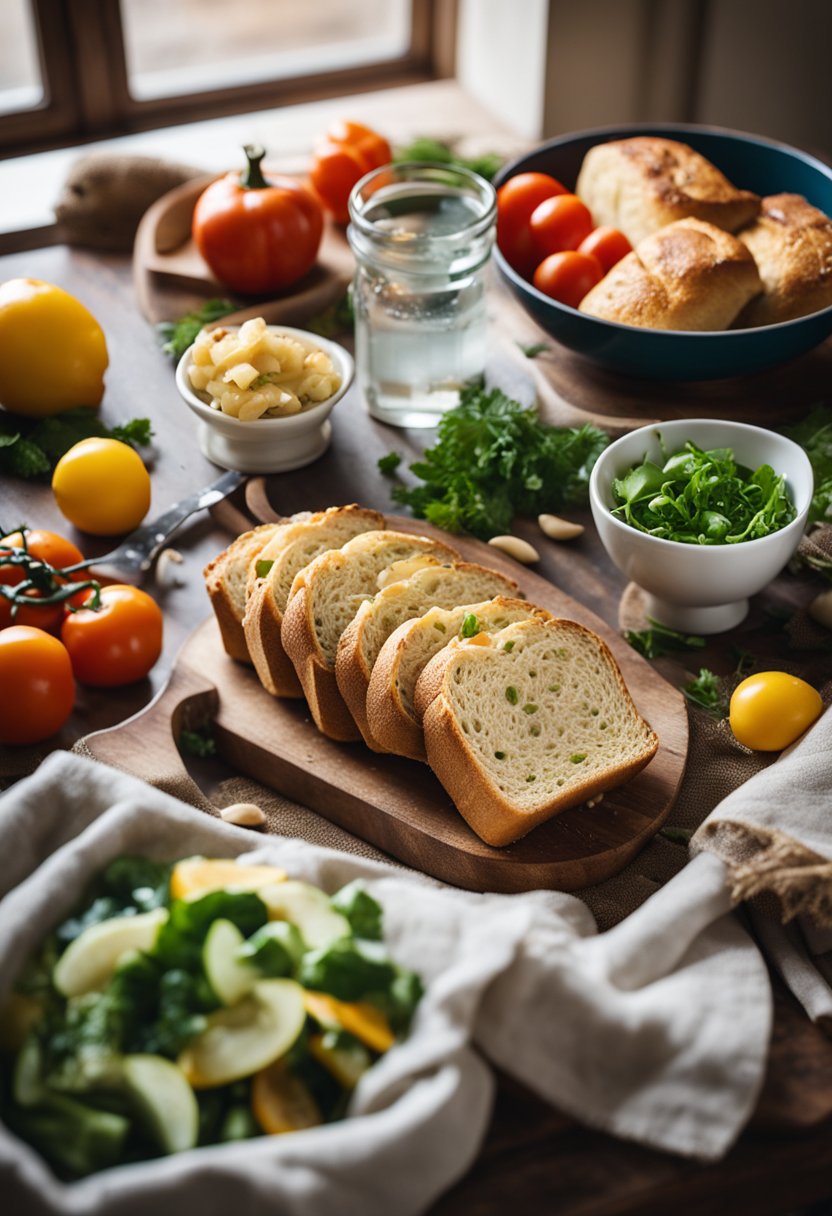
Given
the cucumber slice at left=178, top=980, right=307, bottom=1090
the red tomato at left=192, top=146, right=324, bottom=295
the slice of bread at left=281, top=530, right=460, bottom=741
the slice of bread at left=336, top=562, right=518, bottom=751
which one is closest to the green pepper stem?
the red tomato at left=192, top=146, right=324, bottom=295

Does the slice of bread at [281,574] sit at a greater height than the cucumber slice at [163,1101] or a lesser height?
lesser

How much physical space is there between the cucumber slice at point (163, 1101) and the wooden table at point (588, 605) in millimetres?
287

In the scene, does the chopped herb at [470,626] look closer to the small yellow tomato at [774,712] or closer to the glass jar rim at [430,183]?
the small yellow tomato at [774,712]

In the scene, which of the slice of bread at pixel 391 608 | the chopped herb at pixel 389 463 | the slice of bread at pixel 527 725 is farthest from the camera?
the chopped herb at pixel 389 463

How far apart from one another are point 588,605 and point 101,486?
0.93 m

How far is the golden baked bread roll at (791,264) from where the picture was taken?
8.59 ft

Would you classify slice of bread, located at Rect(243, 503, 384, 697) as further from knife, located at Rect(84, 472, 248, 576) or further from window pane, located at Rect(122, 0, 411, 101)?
window pane, located at Rect(122, 0, 411, 101)

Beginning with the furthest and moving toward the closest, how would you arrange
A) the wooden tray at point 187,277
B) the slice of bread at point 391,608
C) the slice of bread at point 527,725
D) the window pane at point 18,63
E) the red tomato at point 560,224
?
the window pane at point 18,63 < the wooden tray at point 187,277 < the red tomato at point 560,224 < the slice of bread at point 391,608 < the slice of bread at point 527,725

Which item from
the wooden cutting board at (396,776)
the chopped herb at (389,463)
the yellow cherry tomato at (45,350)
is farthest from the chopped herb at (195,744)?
the yellow cherry tomato at (45,350)

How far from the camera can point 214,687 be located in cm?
212

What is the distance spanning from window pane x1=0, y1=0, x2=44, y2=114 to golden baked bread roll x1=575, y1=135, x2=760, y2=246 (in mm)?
1907

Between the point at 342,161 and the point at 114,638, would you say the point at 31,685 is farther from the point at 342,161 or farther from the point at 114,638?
the point at 342,161

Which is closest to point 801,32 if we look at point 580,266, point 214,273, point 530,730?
point 580,266

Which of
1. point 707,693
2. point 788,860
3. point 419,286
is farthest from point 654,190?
point 788,860
